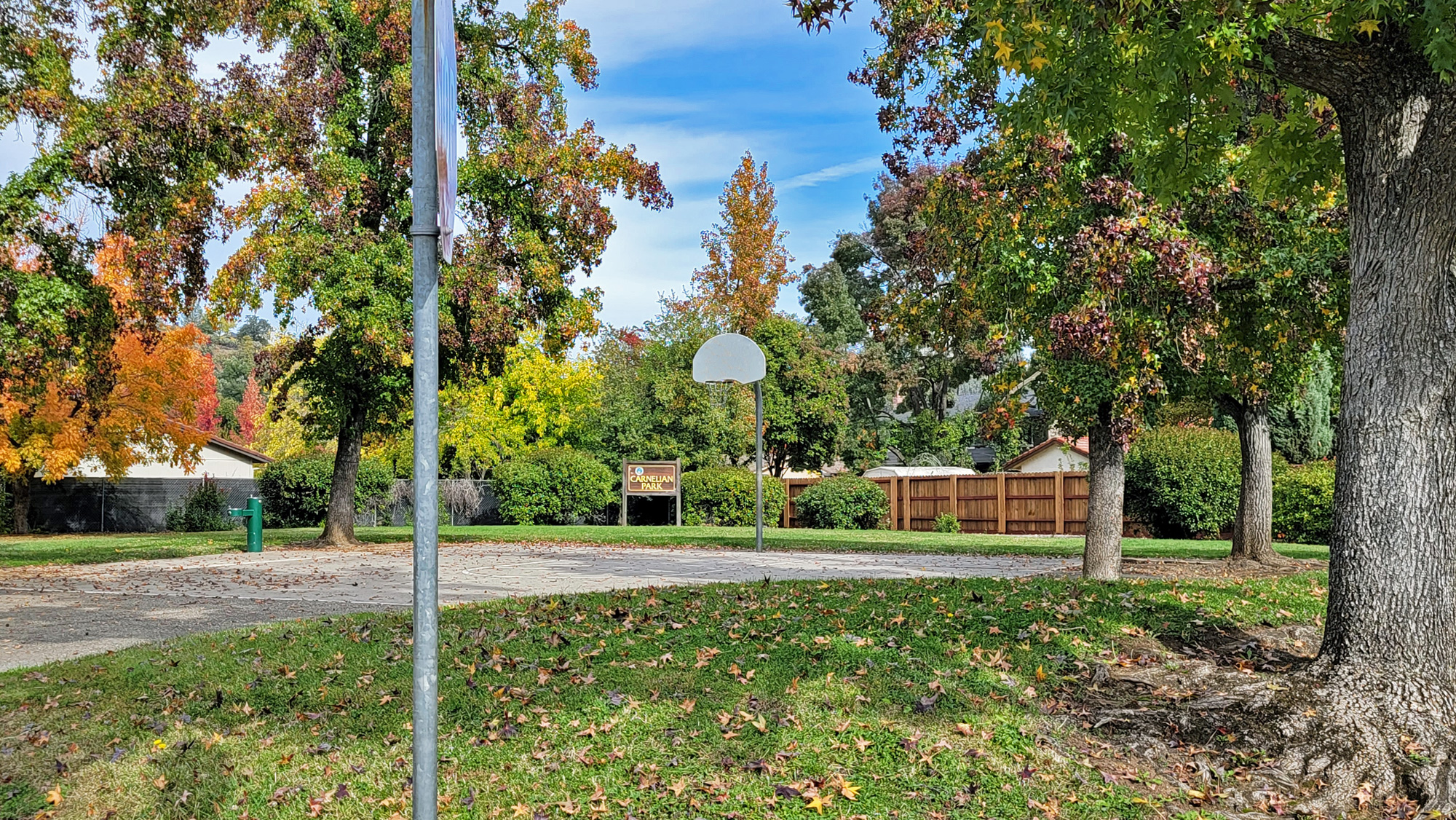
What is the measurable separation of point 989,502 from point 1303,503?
29.1ft

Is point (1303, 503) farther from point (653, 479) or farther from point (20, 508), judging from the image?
point (20, 508)

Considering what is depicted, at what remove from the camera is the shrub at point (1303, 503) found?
1964cm

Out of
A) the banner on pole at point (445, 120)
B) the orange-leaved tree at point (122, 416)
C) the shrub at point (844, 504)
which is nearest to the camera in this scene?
the banner on pole at point (445, 120)

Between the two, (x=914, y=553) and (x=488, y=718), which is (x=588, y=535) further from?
(x=488, y=718)

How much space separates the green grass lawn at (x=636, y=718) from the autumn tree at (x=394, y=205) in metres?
8.94

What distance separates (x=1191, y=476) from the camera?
2203 centimetres

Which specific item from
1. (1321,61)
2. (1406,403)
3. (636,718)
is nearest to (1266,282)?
(1321,61)

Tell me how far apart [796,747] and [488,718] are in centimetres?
176

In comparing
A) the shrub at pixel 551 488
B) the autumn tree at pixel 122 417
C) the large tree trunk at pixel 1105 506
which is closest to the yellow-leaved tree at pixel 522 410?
the shrub at pixel 551 488

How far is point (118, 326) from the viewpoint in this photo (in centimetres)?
1265

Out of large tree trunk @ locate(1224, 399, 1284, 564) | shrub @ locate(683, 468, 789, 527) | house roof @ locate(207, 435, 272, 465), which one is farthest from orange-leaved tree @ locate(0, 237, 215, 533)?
large tree trunk @ locate(1224, 399, 1284, 564)

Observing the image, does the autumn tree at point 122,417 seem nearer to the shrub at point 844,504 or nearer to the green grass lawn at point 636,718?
the shrub at point 844,504

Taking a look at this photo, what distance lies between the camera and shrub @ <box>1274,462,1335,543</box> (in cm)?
1964

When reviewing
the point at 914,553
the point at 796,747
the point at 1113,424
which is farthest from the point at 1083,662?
the point at 914,553
